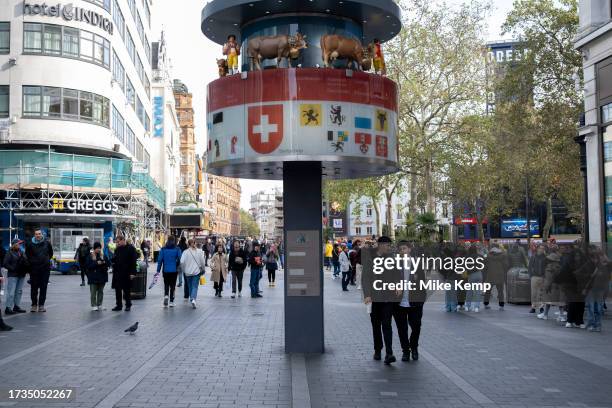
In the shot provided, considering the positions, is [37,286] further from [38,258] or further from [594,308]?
[594,308]

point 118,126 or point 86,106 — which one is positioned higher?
point 86,106

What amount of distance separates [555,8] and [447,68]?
34.4 ft

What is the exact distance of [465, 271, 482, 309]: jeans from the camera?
16547 mm

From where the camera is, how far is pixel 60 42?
114 feet

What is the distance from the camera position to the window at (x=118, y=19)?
40.0 metres

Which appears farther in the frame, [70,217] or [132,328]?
[70,217]

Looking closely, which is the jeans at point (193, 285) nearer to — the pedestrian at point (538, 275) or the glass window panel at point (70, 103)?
the pedestrian at point (538, 275)

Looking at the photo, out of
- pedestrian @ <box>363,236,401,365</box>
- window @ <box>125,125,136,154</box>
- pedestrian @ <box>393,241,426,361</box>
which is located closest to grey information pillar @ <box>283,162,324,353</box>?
pedestrian @ <box>363,236,401,365</box>

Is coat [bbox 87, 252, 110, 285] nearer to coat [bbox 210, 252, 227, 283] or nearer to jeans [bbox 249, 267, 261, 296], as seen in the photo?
coat [bbox 210, 252, 227, 283]

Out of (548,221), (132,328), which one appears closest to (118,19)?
(132,328)

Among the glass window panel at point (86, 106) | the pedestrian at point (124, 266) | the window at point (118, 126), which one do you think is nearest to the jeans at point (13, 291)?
the pedestrian at point (124, 266)

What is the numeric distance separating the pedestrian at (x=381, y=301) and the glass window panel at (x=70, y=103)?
96.3 ft

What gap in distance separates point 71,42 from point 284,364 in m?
30.9

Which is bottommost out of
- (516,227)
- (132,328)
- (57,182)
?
(132,328)
